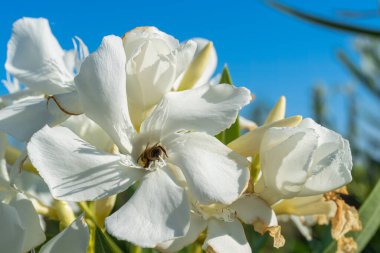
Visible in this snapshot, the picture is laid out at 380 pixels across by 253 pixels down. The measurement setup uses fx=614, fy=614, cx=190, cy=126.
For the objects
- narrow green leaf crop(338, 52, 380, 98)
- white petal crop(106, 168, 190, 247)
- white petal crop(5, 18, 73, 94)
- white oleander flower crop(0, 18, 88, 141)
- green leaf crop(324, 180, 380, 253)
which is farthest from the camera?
narrow green leaf crop(338, 52, 380, 98)

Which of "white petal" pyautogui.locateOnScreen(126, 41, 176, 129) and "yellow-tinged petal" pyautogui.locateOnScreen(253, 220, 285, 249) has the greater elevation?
"white petal" pyautogui.locateOnScreen(126, 41, 176, 129)

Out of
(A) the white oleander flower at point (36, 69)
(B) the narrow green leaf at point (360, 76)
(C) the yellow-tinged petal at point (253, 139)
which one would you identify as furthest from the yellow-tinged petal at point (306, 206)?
(B) the narrow green leaf at point (360, 76)

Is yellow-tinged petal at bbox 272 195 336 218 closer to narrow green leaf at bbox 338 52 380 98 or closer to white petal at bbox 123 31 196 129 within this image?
white petal at bbox 123 31 196 129

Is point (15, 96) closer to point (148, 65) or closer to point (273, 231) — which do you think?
point (148, 65)

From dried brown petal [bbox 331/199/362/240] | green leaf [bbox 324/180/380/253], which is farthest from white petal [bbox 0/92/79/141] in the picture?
green leaf [bbox 324/180/380/253]

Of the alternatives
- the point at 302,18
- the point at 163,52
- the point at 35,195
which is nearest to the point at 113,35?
the point at 163,52

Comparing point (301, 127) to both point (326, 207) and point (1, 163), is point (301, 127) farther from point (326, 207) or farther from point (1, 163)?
point (1, 163)

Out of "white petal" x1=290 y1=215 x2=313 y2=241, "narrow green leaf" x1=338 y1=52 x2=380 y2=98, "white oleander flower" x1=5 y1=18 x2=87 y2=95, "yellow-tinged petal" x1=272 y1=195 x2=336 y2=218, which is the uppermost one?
"white oleander flower" x1=5 y1=18 x2=87 y2=95

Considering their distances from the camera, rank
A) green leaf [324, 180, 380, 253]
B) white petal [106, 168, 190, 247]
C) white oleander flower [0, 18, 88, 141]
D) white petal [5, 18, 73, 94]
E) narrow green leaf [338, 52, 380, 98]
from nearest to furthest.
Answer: white petal [106, 168, 190, 247] → white oleander flower [0, 18, 88, 141] → white petal [5, 18, 73, 94] → green leaf [324, 180, 380, 253] → narrow green leaf [338, 52, 380, 98]
